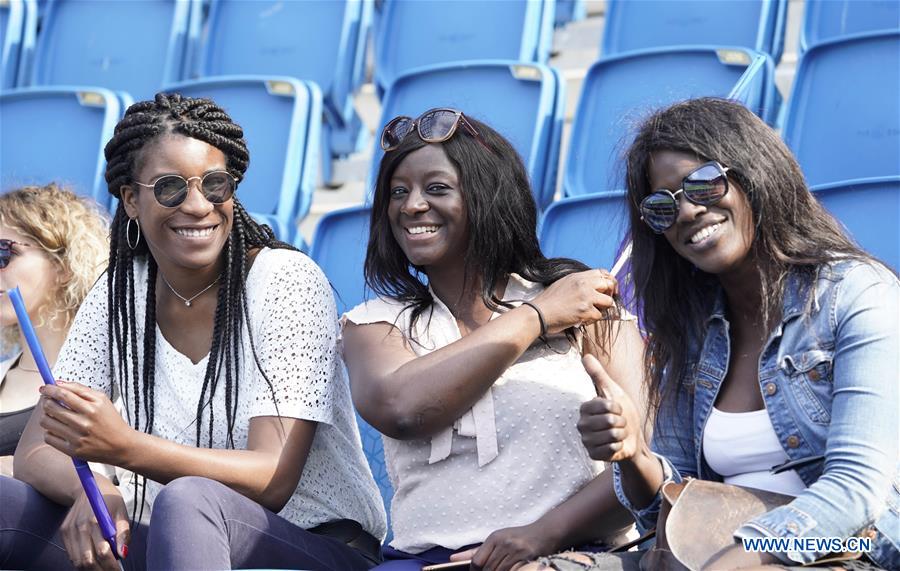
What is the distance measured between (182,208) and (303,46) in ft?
8.17

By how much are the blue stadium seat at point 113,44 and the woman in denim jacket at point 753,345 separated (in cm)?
316

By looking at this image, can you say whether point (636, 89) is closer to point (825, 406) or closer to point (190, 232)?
point (190, 232)

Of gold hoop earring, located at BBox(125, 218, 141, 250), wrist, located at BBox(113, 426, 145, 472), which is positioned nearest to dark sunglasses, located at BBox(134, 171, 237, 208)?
gold hoop earring, located at BBox(125, 218, 141, 250)

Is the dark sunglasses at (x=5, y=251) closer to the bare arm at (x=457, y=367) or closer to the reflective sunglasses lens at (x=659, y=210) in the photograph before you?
the bare arm at (x=457, y=367)

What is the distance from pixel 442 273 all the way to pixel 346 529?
555 millimetres

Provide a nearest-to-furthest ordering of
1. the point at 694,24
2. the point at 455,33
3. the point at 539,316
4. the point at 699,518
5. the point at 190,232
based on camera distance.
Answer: the point at 699,518 → the point at 539,316 → the point at 190,232 → the point at 694,24 → the point at 455,33

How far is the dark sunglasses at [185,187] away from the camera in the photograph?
2615mm

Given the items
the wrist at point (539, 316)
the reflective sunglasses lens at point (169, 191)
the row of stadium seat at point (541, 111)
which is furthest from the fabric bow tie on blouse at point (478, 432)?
the row of stadium seat at point (541, 111)

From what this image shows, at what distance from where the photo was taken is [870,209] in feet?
9.50

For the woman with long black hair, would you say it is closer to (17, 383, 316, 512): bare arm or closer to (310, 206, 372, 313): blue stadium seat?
(17, 383, 316, 512): bare arm

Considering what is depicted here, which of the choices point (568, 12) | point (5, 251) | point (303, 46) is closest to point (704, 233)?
point (5, 251)

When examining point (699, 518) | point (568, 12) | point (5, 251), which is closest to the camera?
point (699, 518)

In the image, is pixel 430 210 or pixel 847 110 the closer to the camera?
pixel 430 210

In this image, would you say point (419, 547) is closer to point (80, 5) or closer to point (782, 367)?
point (782, 367)
